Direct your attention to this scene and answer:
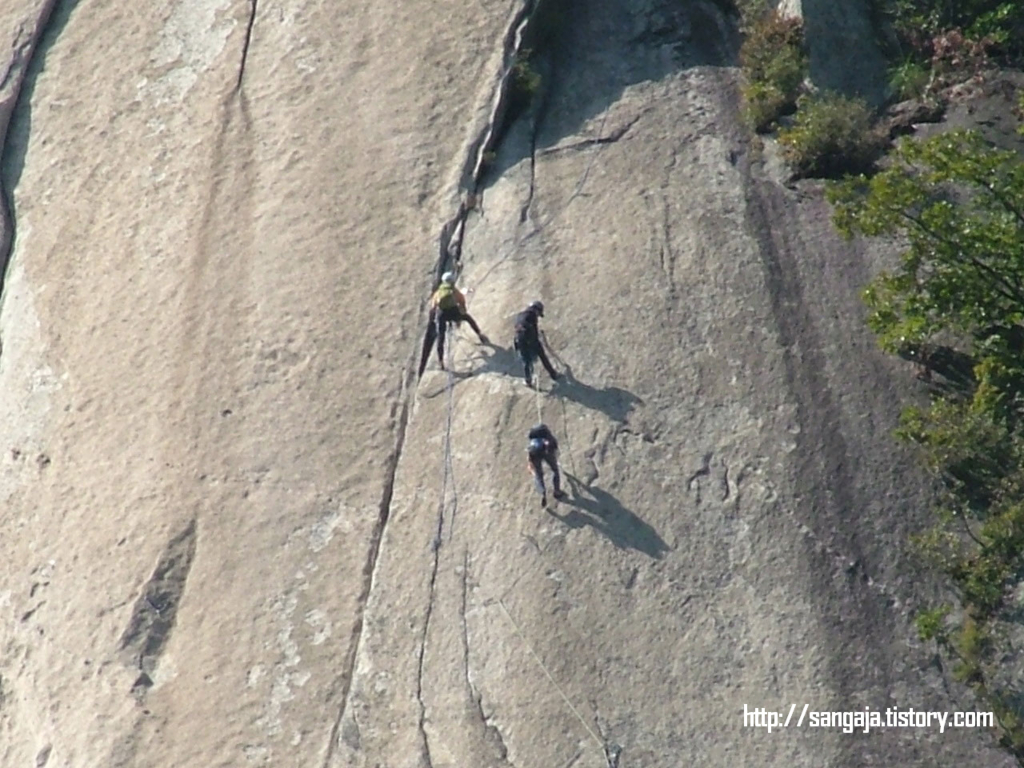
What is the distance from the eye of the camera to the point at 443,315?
931 inches

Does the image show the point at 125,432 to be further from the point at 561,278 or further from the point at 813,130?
the point at 813,130

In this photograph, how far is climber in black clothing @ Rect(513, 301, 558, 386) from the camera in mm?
23234

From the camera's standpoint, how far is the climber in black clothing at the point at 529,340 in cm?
2323

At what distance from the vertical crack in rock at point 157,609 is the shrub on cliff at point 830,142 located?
996cm

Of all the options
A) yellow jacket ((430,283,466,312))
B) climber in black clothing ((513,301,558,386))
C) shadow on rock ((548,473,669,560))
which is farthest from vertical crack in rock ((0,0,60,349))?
shadow on rock ((548,473,669,560))

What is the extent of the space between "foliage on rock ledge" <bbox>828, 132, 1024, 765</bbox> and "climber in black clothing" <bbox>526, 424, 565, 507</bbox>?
4.42 metres

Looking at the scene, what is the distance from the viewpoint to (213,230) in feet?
84.8

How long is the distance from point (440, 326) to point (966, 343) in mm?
6972

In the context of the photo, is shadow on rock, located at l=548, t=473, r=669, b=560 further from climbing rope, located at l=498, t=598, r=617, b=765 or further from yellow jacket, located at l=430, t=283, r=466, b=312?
yellow jacket, located at l=430, t=283, r=466, b=312

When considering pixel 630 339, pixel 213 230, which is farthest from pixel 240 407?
pixel 630 339

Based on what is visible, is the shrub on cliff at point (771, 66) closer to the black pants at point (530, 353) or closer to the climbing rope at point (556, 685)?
the black pants at point (530, 353)

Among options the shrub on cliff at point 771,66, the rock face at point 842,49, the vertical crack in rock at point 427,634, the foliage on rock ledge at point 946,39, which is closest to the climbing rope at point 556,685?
the vertical crack in rock at point 427,634

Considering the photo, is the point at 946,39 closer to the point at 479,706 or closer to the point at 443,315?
the point at 443,315

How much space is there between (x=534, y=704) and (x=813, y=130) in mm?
9687
